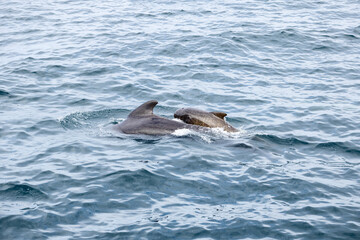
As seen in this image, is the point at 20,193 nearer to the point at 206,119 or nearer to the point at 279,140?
the point at 206,119

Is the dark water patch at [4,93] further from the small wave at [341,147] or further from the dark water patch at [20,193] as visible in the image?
the small wave at [341,147]

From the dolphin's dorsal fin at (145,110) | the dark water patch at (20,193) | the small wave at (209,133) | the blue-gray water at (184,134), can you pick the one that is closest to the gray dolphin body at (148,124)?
the dolphin's dorsal fin at (145,110)

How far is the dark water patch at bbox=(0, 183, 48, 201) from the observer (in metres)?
11.5

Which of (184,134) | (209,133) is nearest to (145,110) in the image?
(184,134)

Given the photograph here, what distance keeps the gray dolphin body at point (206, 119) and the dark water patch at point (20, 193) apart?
15.3 feet

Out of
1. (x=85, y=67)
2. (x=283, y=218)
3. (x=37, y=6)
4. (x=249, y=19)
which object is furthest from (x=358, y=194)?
(x=37, y=6)

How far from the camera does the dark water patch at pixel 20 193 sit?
11.5 meters

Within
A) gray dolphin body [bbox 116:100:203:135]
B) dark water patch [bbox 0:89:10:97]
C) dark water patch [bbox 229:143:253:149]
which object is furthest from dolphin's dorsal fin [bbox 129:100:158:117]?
dark water patch [bbox 0:89:10:97]

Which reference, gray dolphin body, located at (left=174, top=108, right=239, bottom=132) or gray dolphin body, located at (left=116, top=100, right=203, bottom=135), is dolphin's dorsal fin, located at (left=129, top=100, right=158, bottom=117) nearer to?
gray dolphin body, located at (left=116, top=100, right=203, bottom=135)

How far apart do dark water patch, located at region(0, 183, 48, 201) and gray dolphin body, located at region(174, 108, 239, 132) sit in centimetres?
467

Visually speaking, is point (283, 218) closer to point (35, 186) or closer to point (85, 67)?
point (35, 186)

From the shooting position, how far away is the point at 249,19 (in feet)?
91.5

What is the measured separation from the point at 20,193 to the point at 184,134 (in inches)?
183

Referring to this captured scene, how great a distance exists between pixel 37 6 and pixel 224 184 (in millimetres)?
24409
